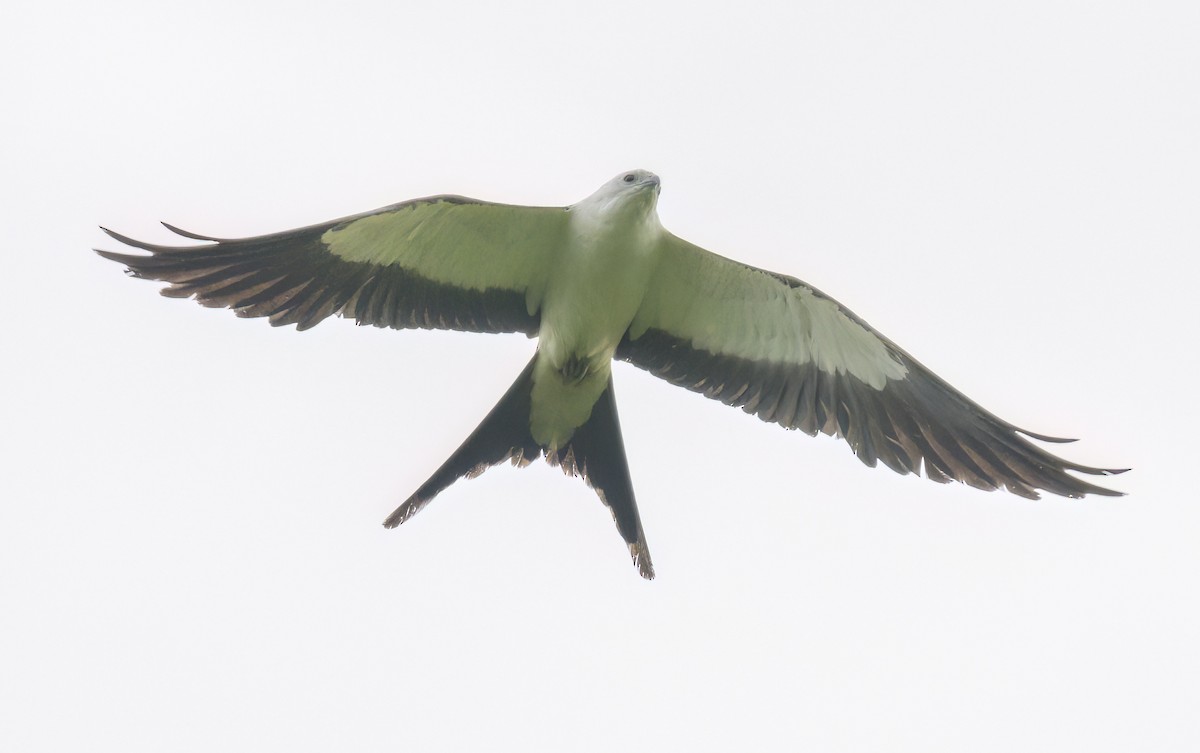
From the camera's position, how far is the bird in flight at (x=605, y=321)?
26.5 ft

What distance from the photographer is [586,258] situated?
8305 mm

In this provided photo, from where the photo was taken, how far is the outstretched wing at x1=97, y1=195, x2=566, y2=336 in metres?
7.87

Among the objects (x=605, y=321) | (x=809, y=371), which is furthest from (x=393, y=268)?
(x=809, y=371)

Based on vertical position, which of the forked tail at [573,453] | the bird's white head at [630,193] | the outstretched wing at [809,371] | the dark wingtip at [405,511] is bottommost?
the dark wingtip at [405,511]

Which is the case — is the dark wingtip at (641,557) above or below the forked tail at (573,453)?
below

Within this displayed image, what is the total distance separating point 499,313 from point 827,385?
217 cm

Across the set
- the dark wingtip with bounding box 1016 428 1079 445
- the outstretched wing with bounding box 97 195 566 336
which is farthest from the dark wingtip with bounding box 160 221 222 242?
the dark wingtip with bounding box 1016 428 1079 445

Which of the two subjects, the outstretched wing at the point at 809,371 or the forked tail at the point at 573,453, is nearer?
the forked tail at the point at 573,453

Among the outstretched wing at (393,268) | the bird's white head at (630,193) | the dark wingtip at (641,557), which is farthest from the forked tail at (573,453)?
the bird's white head at (630,193)

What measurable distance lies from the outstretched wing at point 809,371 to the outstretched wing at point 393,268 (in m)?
0.80

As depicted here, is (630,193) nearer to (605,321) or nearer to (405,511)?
(605,321)

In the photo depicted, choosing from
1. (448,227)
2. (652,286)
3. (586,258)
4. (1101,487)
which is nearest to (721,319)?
Answer: (652,286)

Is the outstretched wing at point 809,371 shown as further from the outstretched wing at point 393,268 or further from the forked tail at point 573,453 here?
the outstretched wing at point 393,268

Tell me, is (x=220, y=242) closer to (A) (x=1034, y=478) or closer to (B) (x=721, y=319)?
(B) (x=721, y=319)
